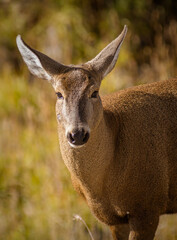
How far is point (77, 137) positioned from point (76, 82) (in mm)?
631

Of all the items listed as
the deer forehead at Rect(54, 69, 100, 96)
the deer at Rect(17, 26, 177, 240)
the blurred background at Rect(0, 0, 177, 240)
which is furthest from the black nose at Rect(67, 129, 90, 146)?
the blurred background at Rect(0, 0, 177, 240)

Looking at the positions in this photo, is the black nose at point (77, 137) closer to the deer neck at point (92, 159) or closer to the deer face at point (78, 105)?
the deer face at point (78, 105)

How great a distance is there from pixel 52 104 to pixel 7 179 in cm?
188

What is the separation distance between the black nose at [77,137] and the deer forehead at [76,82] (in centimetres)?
45

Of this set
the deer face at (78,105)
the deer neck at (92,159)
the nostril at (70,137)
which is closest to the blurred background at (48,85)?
the deer neck at (92,159)

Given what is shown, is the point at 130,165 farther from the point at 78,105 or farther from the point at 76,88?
the point at 76,88

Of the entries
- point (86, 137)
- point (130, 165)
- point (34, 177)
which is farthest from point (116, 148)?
point (34, 177)

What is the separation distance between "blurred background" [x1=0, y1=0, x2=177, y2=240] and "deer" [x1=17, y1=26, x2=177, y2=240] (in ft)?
5.86

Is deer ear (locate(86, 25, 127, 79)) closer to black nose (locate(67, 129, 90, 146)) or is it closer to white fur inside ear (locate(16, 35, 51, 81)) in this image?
white fur inside ear (locate(16, 35, 51, 81))

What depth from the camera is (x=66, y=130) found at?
13.6 feet

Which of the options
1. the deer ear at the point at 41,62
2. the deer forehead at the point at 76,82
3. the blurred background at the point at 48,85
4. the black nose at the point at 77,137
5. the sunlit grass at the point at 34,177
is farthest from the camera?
the blurred background at the point at 48,85

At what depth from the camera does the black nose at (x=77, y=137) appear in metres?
4.03

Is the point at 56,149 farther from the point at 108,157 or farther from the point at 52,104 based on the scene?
the point at 108,157

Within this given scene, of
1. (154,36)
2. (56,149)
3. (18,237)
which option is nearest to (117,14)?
(154,36)
